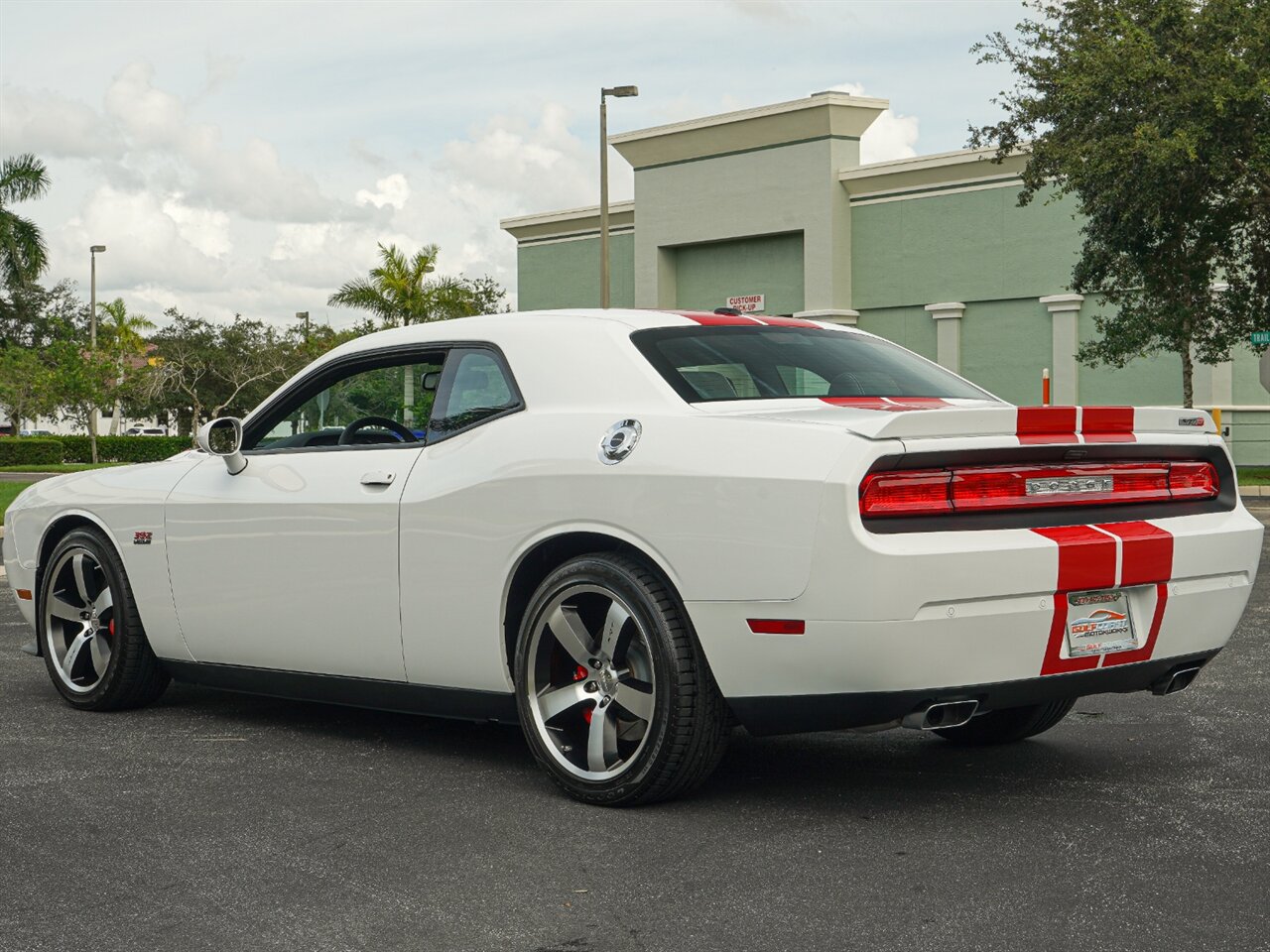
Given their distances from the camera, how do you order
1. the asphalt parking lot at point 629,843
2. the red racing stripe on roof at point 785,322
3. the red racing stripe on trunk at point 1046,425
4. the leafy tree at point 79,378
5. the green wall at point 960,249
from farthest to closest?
1. the leafy tree at point 79,378
2. the green wall at point 960,249
3. the red racing stripe on roof at point 785,322
4. the red racing stripe on trunk at point 1046,425
5. the asphalt parking lot at point 629,843

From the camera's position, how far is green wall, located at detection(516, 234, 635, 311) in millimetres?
46031

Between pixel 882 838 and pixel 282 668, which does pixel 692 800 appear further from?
pixel 282 668

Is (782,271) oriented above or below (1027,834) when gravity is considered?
above

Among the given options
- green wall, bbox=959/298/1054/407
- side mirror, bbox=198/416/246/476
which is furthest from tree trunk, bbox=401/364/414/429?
green wall, bbox=959/298/1054/407

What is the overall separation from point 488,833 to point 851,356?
2.11 metres

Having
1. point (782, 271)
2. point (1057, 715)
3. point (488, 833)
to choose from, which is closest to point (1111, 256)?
point (782, 271)

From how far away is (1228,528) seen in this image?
16.8 feet

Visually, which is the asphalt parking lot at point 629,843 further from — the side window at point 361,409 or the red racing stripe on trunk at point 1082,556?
the side window at point 361,409

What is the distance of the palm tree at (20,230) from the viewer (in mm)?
42438

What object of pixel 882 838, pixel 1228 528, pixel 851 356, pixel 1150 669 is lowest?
pixel 882 838

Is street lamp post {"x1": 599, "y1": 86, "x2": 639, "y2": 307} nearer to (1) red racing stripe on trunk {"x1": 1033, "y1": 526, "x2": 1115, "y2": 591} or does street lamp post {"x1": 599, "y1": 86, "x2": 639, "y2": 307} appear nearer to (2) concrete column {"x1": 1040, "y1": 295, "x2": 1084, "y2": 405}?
(2) concrete column {"x1": 1040, "y1": 295, "x2": 1084, "y2": 405}

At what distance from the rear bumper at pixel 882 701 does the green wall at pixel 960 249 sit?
33.4 m

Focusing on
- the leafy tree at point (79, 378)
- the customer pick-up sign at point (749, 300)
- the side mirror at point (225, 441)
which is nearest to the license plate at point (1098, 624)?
the side mirror at point (225, 441)

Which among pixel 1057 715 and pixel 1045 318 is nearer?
pixel 1057 715
